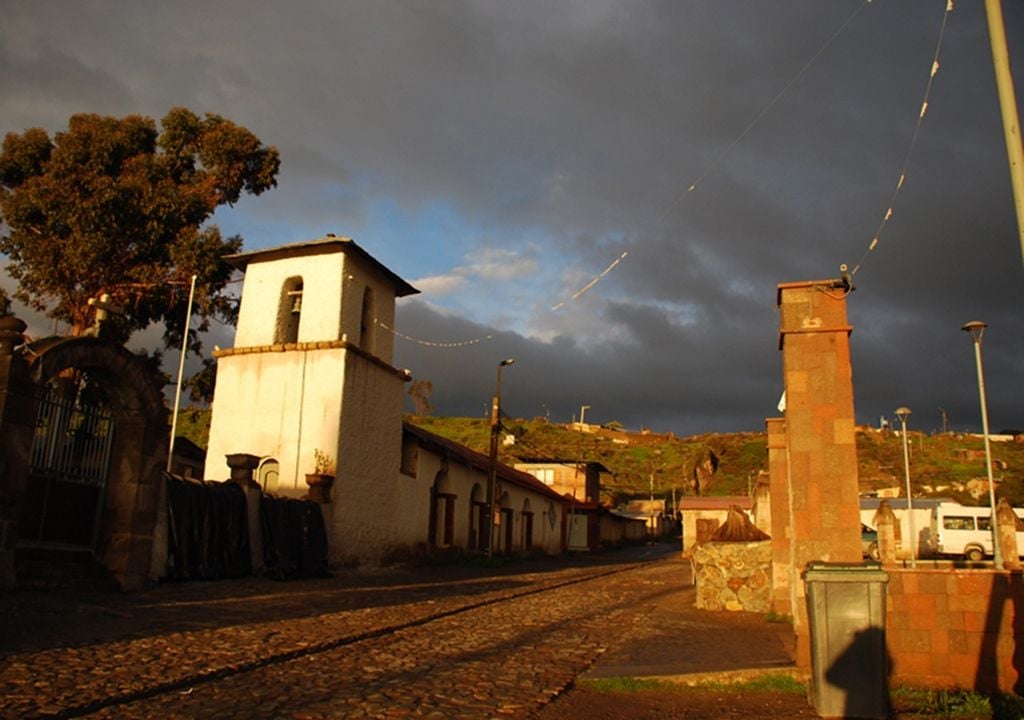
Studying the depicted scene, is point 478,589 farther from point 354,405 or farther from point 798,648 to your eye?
point 798,648

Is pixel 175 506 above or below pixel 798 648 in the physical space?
above

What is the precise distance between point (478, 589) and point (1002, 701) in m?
12.8

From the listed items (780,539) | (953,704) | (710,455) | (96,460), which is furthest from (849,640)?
(710,455)

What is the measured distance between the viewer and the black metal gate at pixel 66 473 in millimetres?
12258

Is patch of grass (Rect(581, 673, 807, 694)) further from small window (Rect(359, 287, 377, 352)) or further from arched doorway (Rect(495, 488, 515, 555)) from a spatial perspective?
arched doorway (Rect(495, 488, 515, 555))

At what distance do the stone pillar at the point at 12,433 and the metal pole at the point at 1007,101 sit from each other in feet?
38.8

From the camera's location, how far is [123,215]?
2583 cm

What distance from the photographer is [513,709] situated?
6.21 meters

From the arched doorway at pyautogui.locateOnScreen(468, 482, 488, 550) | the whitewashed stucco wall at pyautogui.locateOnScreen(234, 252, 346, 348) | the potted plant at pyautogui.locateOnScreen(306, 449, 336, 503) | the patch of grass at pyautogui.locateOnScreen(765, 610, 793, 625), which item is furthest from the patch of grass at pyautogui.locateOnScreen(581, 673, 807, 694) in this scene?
the arched doorway at pyautogui.locateOnScreen(468, 482, 488, 550)

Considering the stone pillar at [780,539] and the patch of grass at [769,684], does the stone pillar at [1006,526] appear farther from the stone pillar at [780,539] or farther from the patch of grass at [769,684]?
the patch of grass at [769,684]

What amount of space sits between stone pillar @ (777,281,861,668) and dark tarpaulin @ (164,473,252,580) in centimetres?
1133

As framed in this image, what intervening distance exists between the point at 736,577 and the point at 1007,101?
10.8m

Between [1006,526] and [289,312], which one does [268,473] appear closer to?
[289,312]

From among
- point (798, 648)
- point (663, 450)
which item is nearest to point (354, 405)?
point (798, 648)
